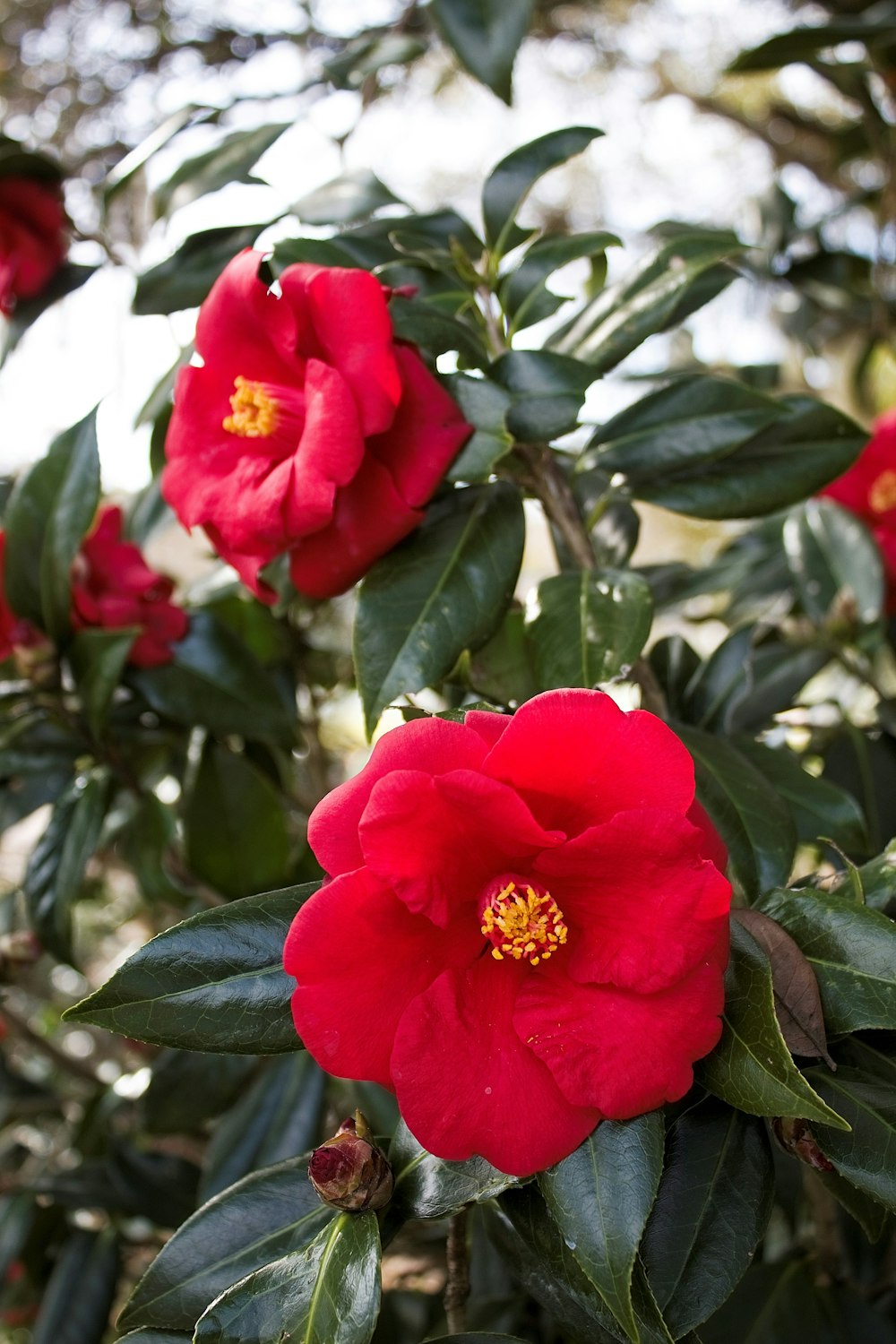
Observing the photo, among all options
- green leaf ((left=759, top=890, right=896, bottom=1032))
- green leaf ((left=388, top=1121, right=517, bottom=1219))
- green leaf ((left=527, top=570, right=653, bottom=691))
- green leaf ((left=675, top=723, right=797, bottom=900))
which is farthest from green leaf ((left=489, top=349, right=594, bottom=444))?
green leaf ((left=388, top=1121, right=517, bottom=1219))

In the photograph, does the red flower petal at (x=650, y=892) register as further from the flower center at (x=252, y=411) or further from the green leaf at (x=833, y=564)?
the green leaf at (x=833, y=564)

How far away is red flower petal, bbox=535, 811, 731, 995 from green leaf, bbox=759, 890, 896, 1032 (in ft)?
0.22

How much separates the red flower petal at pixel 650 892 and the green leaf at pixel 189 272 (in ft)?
2.33

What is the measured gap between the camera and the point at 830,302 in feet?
6.01

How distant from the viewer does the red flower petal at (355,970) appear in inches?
20.8

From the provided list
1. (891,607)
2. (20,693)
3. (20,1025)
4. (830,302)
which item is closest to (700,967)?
(20,693)

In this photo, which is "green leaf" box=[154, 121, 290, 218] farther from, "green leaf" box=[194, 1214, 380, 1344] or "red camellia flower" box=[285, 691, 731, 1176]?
"green leaf" box=[194, 1214, 380, 1344]

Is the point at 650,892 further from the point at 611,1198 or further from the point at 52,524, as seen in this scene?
the point at 52,524

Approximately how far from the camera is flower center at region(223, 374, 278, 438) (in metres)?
0.79

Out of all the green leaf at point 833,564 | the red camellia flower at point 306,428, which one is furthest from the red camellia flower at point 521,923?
the green leaf at point 833,564

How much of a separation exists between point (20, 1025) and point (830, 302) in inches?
64.6

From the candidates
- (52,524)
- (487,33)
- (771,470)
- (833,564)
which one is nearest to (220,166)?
(487,33)

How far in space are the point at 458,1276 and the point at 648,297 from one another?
2.24 feet

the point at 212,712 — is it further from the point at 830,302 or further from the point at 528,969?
the point at 830,302
